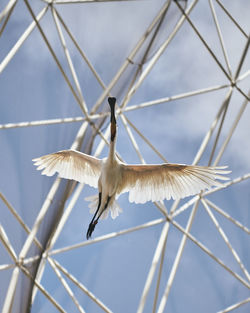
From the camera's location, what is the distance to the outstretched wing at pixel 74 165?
10.9 metres

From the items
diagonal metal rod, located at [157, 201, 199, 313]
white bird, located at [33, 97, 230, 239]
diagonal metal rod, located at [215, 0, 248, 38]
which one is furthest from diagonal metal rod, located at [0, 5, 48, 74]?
diagonal metal rod, located at [157, 201, 199, 313]

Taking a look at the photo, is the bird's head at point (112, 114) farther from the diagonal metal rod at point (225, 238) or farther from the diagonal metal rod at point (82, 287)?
the diagonal metal rod at point (225, 238)

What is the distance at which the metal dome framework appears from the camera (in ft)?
30.0

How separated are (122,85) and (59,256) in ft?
19.6

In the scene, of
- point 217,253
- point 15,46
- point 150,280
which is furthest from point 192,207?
point 15,46

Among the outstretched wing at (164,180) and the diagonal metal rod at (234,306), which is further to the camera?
the diagonal metal rod at (234,306)

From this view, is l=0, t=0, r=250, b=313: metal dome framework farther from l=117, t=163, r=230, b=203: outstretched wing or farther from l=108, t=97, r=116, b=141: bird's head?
l=117, t=163, r=230, b=203: outstretched wing

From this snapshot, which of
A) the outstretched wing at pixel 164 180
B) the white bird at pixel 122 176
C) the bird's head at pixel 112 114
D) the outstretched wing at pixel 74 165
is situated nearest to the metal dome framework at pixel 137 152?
the outstretched wing at pixel 74 165

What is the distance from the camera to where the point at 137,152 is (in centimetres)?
1694

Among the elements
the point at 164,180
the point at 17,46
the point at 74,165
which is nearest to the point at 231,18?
the point at 164,180

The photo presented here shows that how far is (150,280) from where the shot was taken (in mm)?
15492

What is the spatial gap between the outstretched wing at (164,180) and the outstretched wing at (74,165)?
2.22 ft

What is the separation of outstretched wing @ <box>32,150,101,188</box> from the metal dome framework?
347 mm

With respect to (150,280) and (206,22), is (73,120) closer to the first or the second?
(150,280)
